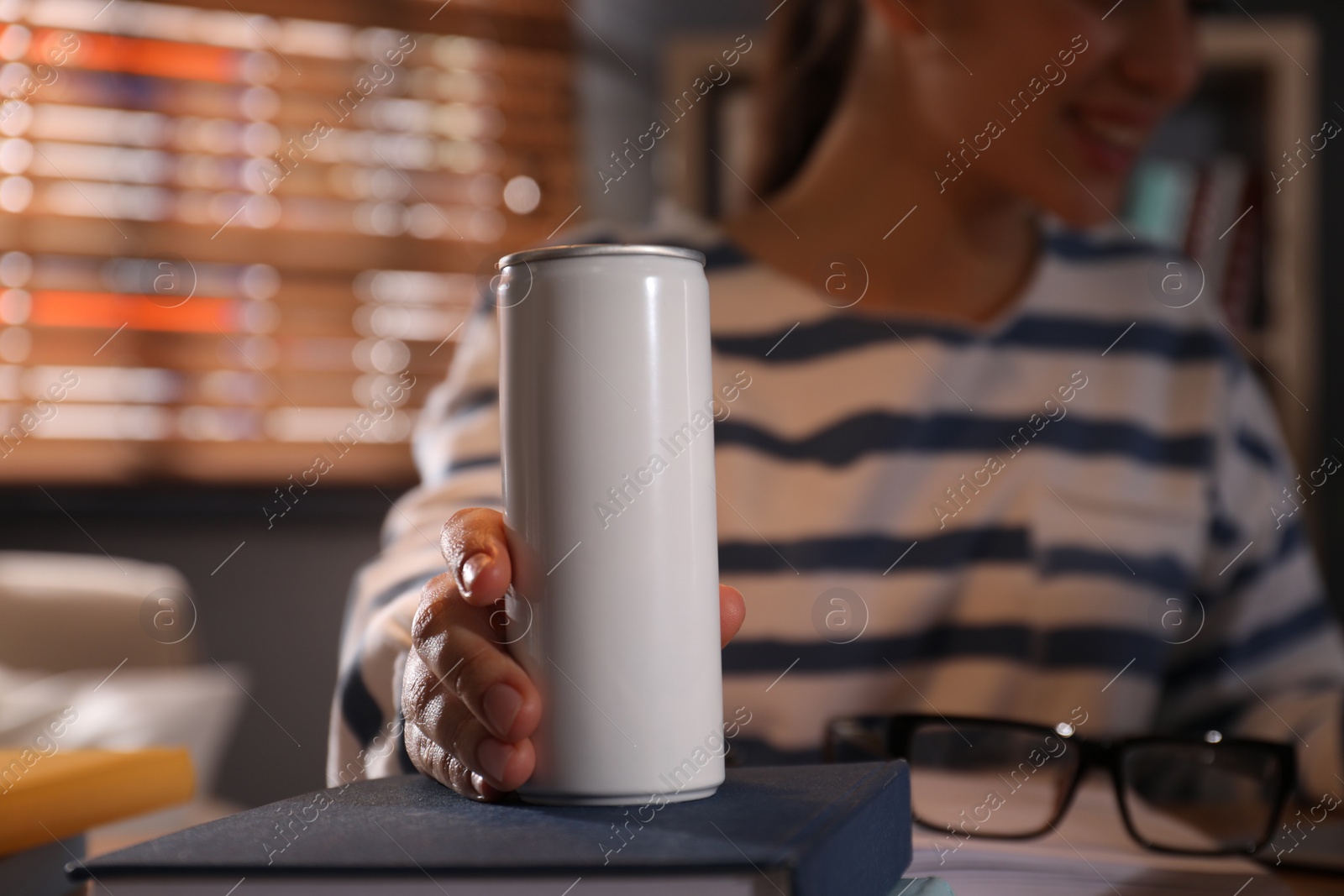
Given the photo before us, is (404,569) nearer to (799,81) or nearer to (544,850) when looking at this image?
(544,850)

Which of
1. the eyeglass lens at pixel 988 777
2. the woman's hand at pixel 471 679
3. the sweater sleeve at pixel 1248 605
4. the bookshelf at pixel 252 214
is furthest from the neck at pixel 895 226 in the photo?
the bookshelf at pixel 252 214

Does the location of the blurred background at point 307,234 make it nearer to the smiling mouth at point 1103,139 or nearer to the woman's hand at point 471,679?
the smiling mouth at point 1103,139

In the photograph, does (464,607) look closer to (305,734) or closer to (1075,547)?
(1075,547)

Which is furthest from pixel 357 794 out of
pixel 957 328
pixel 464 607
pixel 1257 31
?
pixel 1257 31

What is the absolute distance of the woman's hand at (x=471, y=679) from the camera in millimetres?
363

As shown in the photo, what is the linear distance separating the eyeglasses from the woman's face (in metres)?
0.51

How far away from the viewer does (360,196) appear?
199 cm

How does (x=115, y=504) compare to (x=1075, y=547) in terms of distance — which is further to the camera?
(x=115, y=504)

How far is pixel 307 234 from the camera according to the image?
1947mm

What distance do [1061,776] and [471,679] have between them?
352 millimetres

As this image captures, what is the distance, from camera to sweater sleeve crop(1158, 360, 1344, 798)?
100 centimetres

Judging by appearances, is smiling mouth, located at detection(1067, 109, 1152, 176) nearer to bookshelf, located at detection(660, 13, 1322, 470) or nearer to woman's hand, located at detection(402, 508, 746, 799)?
woman's hand, located at detection(402, 508, 746, 799)

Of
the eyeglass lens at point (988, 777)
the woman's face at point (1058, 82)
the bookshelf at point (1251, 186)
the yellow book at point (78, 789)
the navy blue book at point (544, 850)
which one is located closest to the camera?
the navy blue book at point (544, 850)

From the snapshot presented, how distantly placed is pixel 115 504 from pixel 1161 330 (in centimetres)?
156
